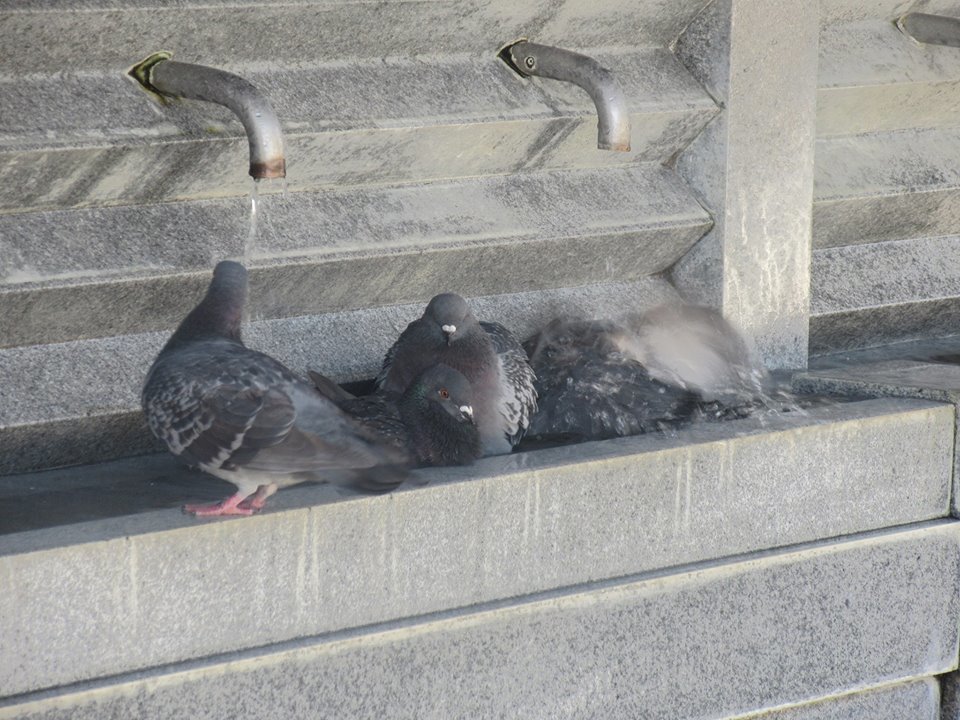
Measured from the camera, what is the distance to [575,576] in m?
4.32

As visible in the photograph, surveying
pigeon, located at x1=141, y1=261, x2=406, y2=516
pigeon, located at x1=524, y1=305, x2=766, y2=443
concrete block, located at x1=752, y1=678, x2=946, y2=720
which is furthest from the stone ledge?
pigeon, located at x1=141, y1=261, x2=406, y2=516

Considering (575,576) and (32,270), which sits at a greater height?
(32,270)

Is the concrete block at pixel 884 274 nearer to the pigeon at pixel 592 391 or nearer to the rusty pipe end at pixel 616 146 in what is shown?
the pigeon at pixel 592 391

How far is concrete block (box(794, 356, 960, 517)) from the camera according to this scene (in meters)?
5.07

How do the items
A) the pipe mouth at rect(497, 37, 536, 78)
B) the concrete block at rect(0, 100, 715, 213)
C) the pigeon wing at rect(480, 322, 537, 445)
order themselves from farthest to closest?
the pipe mouth at rect(497, 37, 536, 78), the pigeon wing at rect(480, 322, 537, 445), the concrete block at rect(0, 100, 715, 213)

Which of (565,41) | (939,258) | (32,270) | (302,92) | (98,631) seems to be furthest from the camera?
(939,258)

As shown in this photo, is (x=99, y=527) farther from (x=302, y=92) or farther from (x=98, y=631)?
(x=302, y=92)

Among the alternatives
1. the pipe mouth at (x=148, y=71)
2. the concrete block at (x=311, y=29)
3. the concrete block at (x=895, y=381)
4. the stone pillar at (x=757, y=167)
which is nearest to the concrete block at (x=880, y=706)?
the concrete block at (x=895, y=381)

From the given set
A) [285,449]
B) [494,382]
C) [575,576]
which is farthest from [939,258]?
[285,449]

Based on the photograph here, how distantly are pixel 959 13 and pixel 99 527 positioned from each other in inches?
197

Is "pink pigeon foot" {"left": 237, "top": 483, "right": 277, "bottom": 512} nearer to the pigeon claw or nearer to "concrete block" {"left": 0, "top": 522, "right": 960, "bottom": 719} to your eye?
the pigeon claw

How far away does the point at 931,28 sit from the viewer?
6.54 m

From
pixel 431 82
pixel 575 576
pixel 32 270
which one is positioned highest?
pixel 431 82

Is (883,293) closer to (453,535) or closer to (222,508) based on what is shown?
(453,535)
